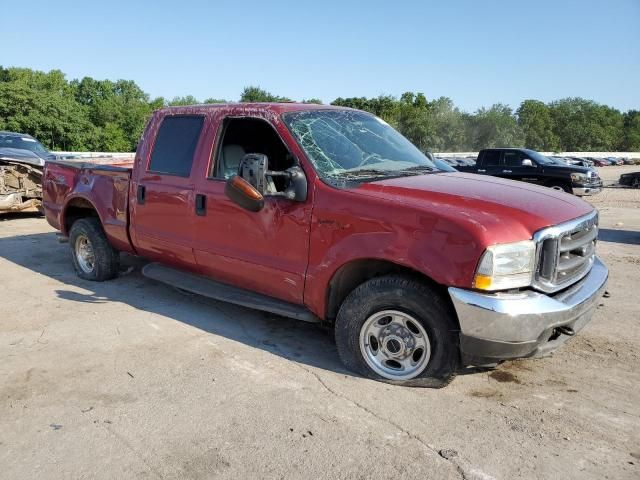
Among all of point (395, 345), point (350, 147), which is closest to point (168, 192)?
point (350, 147)

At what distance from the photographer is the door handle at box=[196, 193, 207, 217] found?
4585mm

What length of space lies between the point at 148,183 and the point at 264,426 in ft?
9.54

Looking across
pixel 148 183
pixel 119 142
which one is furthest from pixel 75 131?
pixel 148 183

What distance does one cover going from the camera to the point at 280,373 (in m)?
3.85

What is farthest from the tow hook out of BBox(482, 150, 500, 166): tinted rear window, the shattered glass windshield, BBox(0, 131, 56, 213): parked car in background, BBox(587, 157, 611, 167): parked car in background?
BBox(587, 157, 611, 167): parked car in background

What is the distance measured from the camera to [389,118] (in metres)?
82.1

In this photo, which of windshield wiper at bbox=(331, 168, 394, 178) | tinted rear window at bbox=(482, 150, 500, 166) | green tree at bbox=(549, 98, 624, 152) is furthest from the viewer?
green tree at bbox=(549, 98, 624, 152)

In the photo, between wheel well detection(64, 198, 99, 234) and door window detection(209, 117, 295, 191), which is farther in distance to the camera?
wheel well detection(64, 198, 99, 234)

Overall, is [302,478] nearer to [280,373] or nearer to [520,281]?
[280,373]

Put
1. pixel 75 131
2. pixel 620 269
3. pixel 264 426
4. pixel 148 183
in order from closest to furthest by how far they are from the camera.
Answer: pixel 264 426 < pixel 148 183 < pixel 620 269 < pixel 75 131

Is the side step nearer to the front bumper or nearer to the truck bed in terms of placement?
the truck bed

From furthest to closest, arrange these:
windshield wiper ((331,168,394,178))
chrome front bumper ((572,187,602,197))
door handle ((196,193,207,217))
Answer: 1. chrome front bumper ((572,187,602,197))
2. door handle ((196,193,207,217))
3. windshield wiper ((331,168,394,178))

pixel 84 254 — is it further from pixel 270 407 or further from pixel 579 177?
pixel 579 177

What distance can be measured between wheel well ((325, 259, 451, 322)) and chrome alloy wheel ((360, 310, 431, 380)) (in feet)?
1.07
